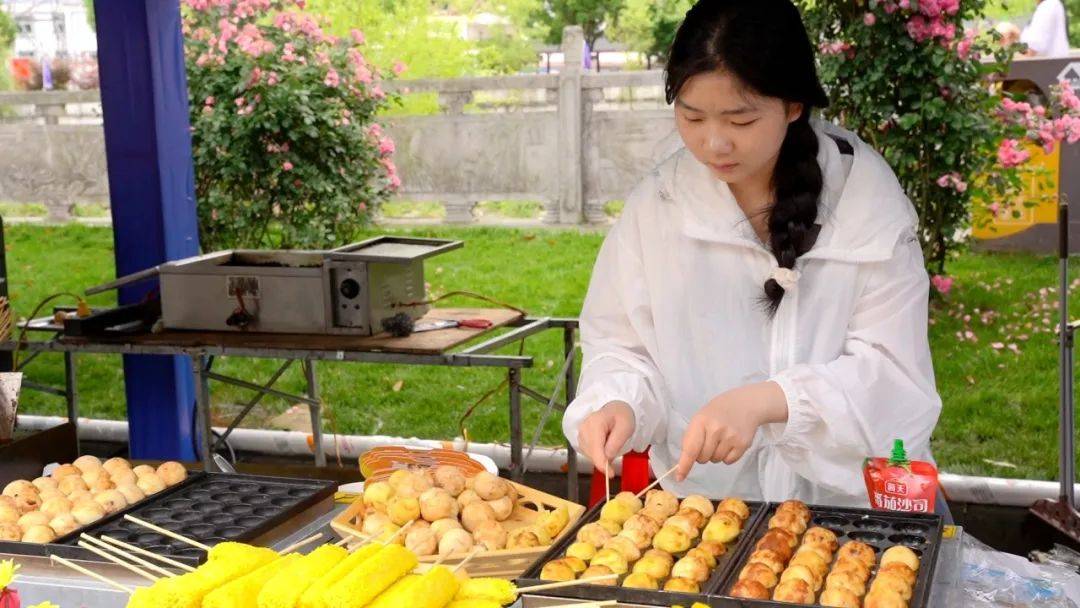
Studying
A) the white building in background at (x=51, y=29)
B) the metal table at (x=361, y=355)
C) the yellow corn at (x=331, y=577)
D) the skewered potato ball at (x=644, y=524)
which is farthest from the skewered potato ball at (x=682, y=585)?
the white building in background at (x=51, y=29)

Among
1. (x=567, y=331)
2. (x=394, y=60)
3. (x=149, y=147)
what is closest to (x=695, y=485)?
(x=567, y=331)

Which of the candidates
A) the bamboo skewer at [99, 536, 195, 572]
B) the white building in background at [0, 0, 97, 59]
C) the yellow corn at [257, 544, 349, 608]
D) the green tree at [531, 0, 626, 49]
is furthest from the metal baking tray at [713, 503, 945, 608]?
the white building in background at [0, 0, 97, 59]

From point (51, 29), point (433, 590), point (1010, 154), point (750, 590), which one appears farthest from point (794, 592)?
point (51, 29)

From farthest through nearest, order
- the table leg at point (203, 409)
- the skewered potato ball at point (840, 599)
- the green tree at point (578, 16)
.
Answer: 1. the green tree at point (578, 16)
2. the table leg at point (203, 409)
3. the skewered potato ball at point (840, 599)

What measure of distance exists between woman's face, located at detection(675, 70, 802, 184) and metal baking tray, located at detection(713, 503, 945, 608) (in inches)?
25.5

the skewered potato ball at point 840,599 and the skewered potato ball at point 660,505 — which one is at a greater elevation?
the skewered potato ball at point 840,599

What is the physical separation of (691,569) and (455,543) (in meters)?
0.43

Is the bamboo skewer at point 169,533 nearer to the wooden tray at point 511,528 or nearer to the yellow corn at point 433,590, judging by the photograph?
the wooden tray at point 511,528

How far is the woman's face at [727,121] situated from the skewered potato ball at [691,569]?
0.77 metres

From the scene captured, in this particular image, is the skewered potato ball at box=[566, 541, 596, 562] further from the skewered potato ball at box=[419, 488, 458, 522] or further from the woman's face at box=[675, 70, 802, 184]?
the woman's face at box=[675, 70, 802, 184]

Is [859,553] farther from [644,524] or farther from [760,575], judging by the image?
[644,524]

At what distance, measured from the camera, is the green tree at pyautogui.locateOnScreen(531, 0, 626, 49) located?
905 cm

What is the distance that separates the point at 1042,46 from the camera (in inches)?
289

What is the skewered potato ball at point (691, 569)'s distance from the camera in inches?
72.6
